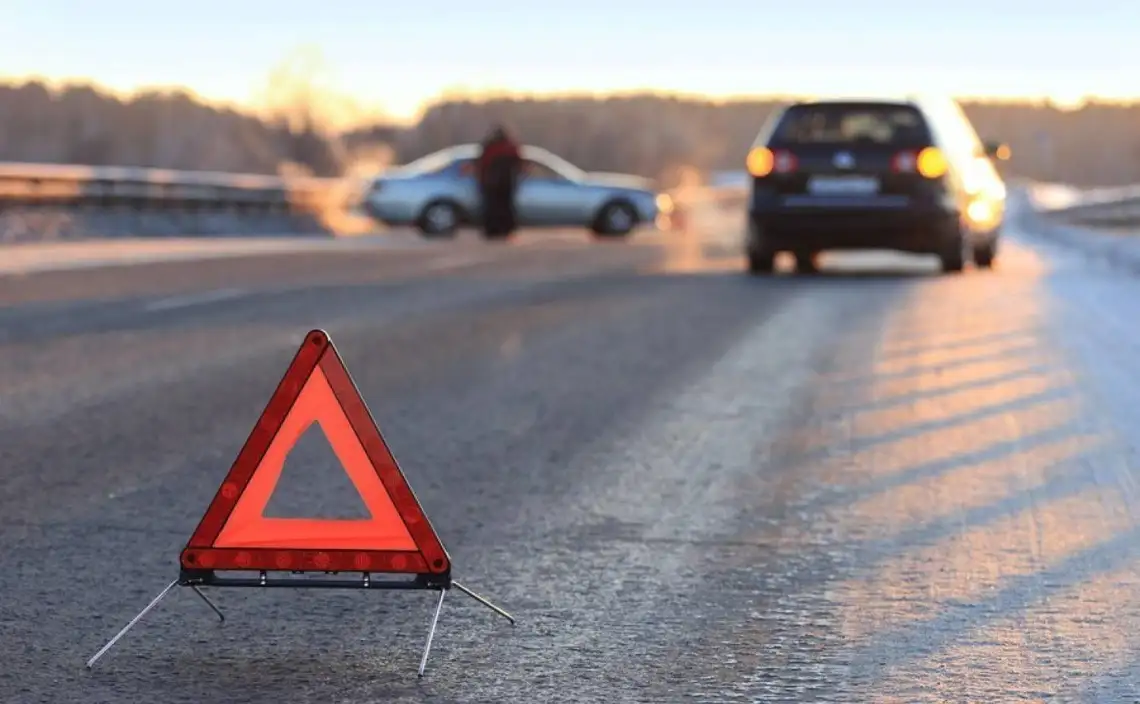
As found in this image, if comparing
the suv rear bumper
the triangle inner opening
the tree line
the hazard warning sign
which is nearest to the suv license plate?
the suv rear bumper

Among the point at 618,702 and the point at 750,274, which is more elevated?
the point at 618,702

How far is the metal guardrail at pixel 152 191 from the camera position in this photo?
101ft

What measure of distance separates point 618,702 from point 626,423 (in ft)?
15.4

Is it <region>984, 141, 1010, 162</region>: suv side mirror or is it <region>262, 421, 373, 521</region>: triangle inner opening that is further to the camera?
<region>984, 141, 1010, 162</region>: suv side mirror

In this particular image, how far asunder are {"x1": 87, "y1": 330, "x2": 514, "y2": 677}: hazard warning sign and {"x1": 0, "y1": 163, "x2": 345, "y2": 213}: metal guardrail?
1020 inches

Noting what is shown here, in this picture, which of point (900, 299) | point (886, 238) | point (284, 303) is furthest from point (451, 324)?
point (886, 238)

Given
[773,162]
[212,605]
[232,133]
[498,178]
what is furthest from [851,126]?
[232,133]

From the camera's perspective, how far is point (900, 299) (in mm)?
17531

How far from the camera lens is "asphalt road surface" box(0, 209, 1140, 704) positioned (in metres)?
4.93

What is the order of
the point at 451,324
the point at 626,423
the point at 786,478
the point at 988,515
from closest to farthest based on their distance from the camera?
the point at 988,515 → the point at 786,478 → the point at 626,423 → the point at 451,324

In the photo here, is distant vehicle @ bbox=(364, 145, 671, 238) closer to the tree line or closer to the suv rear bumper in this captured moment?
the suv rear bumper

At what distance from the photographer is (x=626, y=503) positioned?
7.23 meters

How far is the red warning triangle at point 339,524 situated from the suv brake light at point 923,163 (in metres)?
15.3

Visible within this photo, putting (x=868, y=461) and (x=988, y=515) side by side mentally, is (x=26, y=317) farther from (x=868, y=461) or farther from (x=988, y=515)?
(x=988, y=515)
